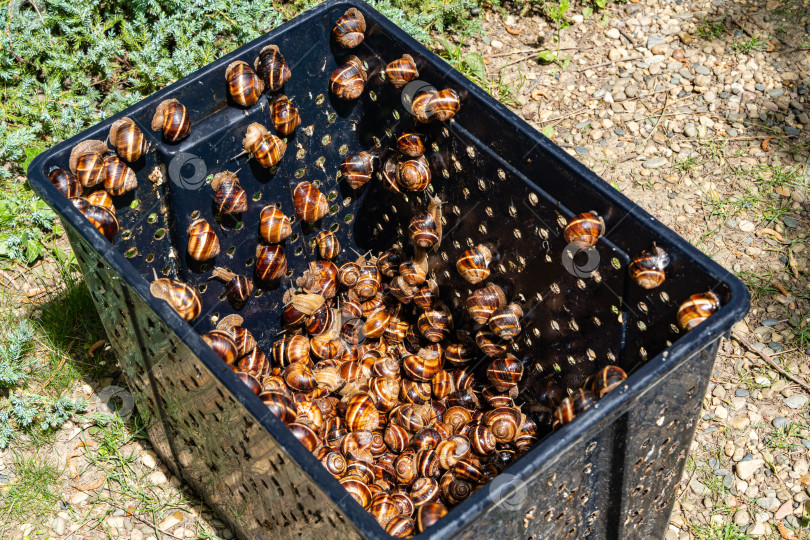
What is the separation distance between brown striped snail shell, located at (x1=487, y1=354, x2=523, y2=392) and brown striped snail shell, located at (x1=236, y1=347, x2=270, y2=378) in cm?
103

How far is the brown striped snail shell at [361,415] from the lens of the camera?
3.68 metres

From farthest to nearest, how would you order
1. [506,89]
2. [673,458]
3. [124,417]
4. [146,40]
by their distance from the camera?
1. [506,89]
2. [146,40]
3. [124,417]
4. [673,458]

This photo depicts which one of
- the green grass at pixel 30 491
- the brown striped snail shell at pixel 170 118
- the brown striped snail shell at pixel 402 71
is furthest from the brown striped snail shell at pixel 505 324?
the green grass at pixel 30 491

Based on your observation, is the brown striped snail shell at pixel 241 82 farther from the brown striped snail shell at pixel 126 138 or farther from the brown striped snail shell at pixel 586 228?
the brown striped snail shell at pixel 586 228

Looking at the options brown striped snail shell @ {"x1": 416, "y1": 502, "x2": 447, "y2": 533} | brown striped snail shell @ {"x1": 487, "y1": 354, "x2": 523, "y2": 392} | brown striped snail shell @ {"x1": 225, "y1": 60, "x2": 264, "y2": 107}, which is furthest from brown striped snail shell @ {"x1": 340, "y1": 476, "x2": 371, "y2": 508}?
brown striped snail shell @ {"x1": 225, "y1": 60, "x2": 264, "y2": 107}

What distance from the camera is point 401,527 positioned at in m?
3.11

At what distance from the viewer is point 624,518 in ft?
9.44

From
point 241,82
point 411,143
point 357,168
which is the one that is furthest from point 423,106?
point 241,82

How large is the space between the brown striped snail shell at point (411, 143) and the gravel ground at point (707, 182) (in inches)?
71.4

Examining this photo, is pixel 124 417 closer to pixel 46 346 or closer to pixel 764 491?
pixel 46 346

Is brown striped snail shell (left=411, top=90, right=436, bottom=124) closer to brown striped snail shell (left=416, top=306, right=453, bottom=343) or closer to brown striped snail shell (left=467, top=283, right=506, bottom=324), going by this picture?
brown striped snail shell (left=467, top=283, right=506, bottom=324)

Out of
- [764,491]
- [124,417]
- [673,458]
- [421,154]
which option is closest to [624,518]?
[673,458]

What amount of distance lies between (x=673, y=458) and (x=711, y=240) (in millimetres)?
2195

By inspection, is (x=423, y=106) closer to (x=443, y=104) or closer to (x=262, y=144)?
(x=443, y=104)
